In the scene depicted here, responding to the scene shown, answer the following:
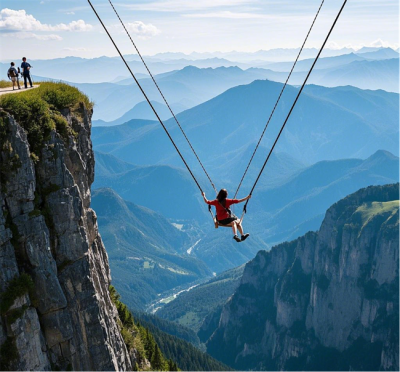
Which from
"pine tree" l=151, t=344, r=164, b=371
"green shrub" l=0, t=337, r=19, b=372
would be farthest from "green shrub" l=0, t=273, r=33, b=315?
"pine tree" l=151, t=344, r=164, b=371

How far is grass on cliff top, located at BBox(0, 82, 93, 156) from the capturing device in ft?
100

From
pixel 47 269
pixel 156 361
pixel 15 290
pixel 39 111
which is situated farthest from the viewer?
pixel 156 361

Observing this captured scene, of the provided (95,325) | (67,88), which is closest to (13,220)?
(95,325)

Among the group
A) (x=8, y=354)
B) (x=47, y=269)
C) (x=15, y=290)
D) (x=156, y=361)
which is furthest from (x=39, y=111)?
(x=156, y=361)

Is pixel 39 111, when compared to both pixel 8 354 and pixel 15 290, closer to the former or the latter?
pixel 15 290

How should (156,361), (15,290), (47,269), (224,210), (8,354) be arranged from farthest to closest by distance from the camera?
(156,361), (224,210), (47,269), (15,290), (8,354)

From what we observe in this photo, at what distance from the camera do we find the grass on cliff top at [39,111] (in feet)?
100

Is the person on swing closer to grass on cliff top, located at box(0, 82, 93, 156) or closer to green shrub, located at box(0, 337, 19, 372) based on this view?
grass on cliff top, located at box(0, 82, 93, 156)

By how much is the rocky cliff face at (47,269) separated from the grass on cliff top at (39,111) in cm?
54

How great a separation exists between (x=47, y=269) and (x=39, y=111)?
31.2 ft

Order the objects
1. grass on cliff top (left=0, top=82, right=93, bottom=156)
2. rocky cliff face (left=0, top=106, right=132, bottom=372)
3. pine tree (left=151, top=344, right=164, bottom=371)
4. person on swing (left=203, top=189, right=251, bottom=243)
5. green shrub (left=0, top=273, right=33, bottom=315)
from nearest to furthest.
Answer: green shrub (left=0, top=273, right=33, bottom=315), rocky cliff face (left=0, top=106, right=132, bottom=372), grass on cliff top (left=0, top=82, right=93, bottom=156), person on swing (left=203, top=189, right=251, bottom=243), pine tree (left=151, top=344, right=164, bottom=371)

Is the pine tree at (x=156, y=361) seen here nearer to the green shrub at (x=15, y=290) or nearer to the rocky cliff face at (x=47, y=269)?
the rocky cliff face at (x=47, y=269)

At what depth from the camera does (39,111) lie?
1251 inches

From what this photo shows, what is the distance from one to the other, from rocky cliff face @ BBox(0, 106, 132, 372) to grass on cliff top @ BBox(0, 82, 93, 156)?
0.54 meters
